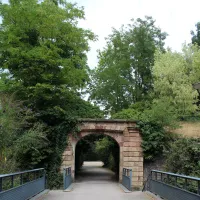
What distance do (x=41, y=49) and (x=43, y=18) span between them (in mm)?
2105

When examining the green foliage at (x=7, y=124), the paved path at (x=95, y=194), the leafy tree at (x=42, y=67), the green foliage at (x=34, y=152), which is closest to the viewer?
the paved path at (x=95, y=194)

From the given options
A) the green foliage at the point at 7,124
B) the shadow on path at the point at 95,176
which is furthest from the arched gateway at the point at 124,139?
the green foliage at the point at 7,124

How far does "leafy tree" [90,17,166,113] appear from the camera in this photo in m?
30.1

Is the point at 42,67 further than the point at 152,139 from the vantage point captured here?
No

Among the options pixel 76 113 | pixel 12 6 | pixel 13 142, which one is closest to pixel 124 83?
pixel 76 113

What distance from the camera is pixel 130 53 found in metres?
32.3

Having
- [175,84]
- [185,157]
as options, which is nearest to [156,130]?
[185,157]

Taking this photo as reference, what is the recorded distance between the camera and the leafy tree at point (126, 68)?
98.7 ft

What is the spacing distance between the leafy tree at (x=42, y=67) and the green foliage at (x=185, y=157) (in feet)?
21.8

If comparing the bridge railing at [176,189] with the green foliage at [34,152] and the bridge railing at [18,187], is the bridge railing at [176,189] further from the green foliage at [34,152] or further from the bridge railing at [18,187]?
the green foliage at [34,152]

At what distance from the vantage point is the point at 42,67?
19.0 m

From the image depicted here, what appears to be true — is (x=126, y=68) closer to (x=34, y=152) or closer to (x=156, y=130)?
(x=156, y=130)

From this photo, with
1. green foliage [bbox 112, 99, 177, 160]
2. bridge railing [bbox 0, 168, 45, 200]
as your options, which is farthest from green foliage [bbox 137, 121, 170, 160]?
bridge railing [bbox 0, 168, 45, 200]

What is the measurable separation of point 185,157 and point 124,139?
190 inches
